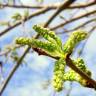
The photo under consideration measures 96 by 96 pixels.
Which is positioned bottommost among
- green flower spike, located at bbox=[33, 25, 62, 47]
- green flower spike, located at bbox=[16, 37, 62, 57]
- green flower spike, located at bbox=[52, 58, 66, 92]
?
green flower spike, located at bbox=[52, 58, 66, 92]

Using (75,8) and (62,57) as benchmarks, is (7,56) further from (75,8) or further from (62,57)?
(62,57)

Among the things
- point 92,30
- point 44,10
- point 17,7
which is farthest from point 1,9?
point 92,30

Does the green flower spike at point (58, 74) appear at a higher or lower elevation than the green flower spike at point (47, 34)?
lower

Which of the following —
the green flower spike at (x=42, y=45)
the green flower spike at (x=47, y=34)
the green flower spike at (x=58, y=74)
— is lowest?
the green flower spike at (x=58, y=74)

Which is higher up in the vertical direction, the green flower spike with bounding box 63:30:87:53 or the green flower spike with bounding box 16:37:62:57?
the green flower spike with bounding box 63:30:87:53
